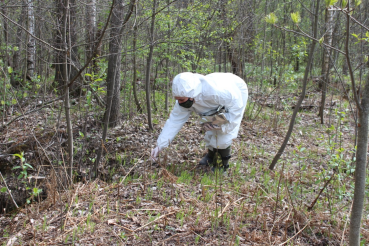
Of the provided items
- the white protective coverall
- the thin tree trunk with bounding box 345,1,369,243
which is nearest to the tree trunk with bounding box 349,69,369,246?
the thin tree trunk with bounding box 345,1,369,243

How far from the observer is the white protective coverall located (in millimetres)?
4047

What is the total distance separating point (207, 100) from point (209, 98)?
0.21 feet

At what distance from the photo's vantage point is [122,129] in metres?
6.39

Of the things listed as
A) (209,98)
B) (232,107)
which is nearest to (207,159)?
(232,107)

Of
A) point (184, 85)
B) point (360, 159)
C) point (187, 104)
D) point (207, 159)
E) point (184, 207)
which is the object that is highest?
point (184, 85)

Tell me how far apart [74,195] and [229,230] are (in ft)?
6.38

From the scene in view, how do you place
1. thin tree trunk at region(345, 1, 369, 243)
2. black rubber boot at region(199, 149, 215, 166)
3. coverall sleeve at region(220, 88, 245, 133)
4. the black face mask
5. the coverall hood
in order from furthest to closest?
black rubber boot at region(199, 149, 215, 166) < coverall sleeve at region(220, 88, 245, 133) < the black face mask < the coverall hood < thin tree trunk at region(345, 1, 369, 243)

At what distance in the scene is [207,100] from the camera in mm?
4316

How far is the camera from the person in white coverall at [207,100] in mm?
4062

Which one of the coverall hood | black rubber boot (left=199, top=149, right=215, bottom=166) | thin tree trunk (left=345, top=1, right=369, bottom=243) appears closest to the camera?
thin tree trunk (left=345, top=1, right=369, bottom=243)

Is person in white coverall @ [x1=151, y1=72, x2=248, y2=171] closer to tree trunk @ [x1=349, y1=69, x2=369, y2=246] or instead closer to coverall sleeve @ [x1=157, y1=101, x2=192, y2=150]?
coverall sleeve @ [x1=157, y1=101, x2=192, y2=150]

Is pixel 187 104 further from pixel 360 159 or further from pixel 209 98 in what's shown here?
pixel 360 159

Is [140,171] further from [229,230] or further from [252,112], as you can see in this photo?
[252,112]

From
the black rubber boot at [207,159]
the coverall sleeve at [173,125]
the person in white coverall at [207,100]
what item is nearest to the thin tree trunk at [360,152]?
the person in white coverall at [207,100]
